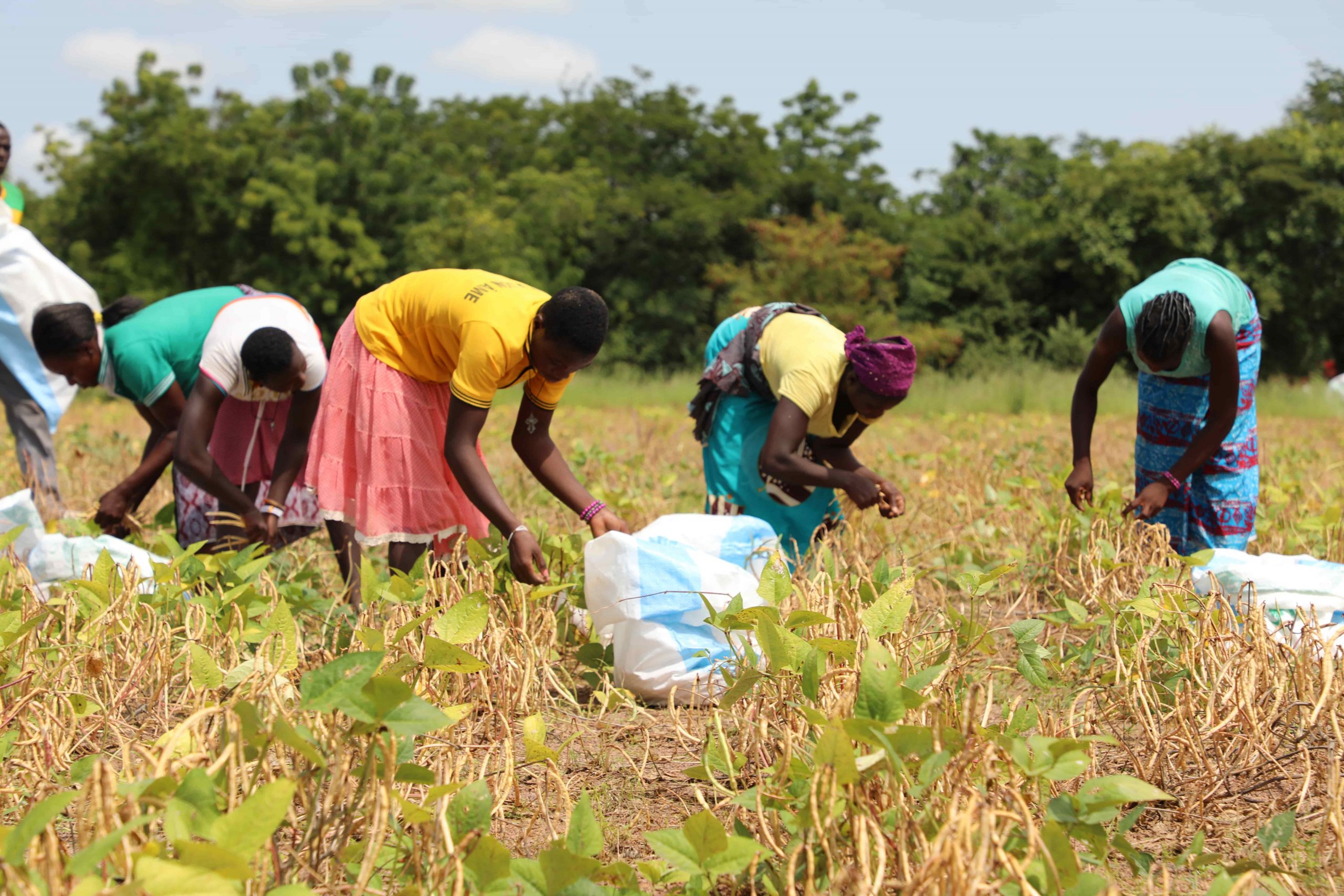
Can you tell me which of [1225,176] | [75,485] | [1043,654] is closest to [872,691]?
[1043,654]

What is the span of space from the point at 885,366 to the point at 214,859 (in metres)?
2.52

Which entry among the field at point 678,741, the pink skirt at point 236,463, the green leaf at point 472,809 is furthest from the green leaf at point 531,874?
the pink skirt at point 236,463

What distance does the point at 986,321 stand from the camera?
26531mm

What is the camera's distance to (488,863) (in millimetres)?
1572

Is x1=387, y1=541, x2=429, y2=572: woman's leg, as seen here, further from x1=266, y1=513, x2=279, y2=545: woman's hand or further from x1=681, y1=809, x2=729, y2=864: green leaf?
x1=681, y1=809, x2=729, y2=864: green leaf

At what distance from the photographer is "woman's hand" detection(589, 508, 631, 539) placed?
3047 millimetres

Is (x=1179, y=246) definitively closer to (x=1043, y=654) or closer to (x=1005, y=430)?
(x=1005, y=430)

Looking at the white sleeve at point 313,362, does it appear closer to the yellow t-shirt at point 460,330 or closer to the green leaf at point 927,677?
the yellow t-shirt at point 460,330

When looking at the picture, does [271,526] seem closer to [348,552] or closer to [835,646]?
[348,552]

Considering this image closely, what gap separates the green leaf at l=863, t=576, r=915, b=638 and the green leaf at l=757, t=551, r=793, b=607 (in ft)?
0.83

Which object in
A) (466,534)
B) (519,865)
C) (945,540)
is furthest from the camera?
(945,540)

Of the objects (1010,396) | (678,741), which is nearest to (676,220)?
(1010,396)

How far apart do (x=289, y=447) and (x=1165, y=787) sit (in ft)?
9.90

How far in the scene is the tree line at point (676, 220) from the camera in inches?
885
